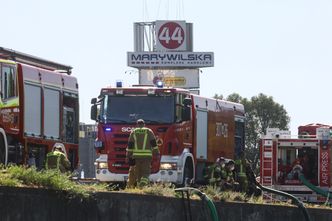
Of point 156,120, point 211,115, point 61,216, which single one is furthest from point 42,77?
point 61,216

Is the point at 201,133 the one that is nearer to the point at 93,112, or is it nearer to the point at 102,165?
the point at 102,165

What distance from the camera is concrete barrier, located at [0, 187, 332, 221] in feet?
31.7

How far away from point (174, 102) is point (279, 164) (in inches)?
275

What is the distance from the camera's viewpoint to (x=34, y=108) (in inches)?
957

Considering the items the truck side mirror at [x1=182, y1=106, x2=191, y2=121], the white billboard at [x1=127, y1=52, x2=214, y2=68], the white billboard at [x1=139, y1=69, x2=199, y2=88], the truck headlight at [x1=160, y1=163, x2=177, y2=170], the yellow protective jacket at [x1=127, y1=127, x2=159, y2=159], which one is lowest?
the truck headlight at [x1=160, y1=163, x2=177, y2=170]

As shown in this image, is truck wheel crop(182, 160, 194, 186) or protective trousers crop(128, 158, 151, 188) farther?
truck wheel crop(182, 160, 194, 186)

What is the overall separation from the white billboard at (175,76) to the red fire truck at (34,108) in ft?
125

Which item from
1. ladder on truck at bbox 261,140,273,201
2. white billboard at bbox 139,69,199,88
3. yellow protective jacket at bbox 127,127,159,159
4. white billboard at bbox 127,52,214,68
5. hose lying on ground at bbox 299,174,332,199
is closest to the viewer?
yellow protective jacket at bbox 127,127,159,159

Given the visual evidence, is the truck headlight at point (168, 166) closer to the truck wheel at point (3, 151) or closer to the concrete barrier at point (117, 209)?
the truck wheel at point (3, 151)

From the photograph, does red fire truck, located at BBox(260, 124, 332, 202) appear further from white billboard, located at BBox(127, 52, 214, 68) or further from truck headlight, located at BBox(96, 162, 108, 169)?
white billboard, located at BBox(127, 52, 214, 68)

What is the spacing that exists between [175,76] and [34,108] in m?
43.2

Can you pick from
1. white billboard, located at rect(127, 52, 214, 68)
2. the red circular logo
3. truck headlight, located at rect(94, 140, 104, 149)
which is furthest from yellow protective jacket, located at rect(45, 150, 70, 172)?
the red circular logo

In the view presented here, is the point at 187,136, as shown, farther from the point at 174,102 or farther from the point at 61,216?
the point at 61,216

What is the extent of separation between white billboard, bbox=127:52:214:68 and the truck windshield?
4201 centimetres
